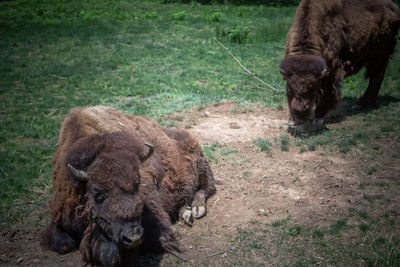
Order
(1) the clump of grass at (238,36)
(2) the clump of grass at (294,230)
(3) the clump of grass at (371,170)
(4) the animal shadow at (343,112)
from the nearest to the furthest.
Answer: (2) the clump of grass at (294,230), (3) the clump of grass at (371,170), (4) the animal shadow at (343,112), (1) the clump of grass at (238,36)

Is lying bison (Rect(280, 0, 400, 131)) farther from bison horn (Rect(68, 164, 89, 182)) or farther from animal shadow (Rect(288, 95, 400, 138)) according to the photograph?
bison horn (Rect(68, 164, 89, 182))

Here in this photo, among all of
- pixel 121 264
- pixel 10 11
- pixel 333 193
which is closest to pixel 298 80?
pixel 333 193

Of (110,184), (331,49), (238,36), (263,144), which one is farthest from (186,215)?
(238,36)

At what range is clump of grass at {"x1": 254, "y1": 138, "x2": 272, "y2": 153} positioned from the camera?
6227 millimetres

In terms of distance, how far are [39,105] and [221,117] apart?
4423mm

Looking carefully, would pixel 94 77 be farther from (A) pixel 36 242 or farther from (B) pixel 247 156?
(A) pixel 36 242

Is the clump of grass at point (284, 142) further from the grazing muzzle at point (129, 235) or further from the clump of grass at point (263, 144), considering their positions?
the grazing muzzle at point (129, 235)

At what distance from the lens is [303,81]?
651 centimetres

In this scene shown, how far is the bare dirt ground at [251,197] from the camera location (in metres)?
3.90

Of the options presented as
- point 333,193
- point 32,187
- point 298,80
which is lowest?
point 32,187

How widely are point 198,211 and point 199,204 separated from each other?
0.42 feet

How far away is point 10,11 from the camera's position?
1727 centimetres

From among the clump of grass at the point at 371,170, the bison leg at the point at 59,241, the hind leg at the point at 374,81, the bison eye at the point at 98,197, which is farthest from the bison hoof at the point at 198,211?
the hind leg at the point at 374,81

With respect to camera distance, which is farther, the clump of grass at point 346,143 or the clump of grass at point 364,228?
the clump of grass at point 346,143
